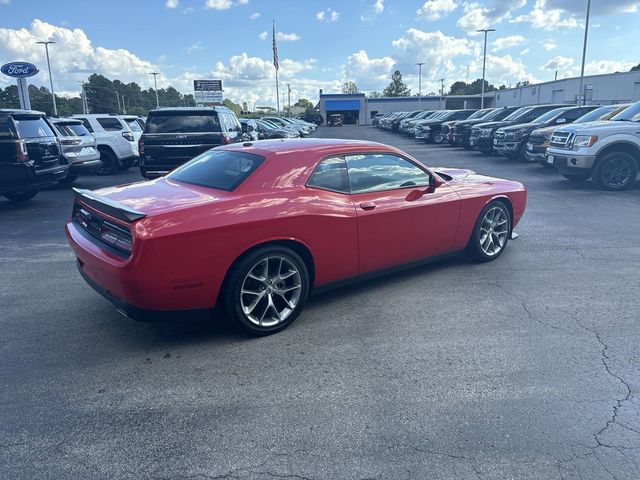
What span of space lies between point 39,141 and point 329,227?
7.60 m

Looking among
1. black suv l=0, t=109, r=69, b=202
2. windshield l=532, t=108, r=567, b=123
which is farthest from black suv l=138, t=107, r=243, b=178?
windshield l=532, t=108, r=567, b=123

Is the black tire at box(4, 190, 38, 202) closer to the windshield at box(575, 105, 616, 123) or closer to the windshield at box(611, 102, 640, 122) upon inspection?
the windshield at box(611, 102, 640, 122)

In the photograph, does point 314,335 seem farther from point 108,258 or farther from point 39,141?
point 39,141

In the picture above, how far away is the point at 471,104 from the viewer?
91438 millimetres

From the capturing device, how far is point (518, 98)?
66.1 meters

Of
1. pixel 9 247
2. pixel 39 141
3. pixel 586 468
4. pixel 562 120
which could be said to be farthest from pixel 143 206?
pixel 562 120

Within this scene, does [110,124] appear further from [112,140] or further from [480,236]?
[480,236]

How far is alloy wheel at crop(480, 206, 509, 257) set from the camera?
5734 mm

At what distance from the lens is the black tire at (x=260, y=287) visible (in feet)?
12.4

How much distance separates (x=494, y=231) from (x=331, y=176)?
2.44 meters

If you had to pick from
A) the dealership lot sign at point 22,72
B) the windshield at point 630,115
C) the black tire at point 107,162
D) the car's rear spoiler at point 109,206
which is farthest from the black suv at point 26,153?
the dealership lot sign at point 22,72

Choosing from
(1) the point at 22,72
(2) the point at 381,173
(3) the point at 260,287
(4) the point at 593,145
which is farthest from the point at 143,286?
(1) the point at 22,72

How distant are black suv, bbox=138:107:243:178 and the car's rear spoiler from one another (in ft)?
21.8

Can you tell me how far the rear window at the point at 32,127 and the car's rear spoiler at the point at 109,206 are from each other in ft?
19.2
